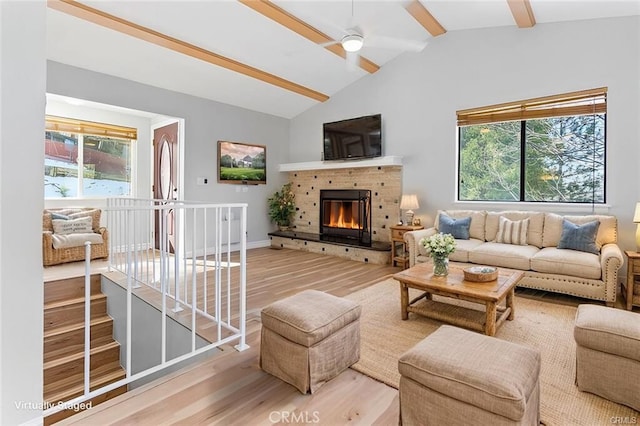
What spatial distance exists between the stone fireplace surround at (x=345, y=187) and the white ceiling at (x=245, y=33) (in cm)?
171

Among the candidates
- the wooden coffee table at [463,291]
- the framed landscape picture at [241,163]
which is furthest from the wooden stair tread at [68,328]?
the wooden coffee table at [463,291]

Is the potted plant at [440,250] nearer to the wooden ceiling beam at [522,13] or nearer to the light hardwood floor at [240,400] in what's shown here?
the light hardwood floor at [240,400]

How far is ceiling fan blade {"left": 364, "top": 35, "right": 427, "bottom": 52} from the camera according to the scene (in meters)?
5.09

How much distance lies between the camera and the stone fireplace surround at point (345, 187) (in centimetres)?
565

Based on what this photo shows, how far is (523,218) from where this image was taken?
172 inches

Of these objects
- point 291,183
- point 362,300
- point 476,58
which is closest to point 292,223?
point 291,183

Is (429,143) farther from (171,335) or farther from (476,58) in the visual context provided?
(171,335)

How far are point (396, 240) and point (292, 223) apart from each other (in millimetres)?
2674

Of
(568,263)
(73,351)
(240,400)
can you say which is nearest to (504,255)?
(568,263)

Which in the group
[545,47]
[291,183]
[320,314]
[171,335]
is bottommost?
[171,335]

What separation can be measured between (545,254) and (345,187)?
343 centimetres

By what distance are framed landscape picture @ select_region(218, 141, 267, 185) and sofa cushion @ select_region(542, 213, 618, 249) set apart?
4.78m

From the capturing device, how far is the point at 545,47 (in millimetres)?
4379

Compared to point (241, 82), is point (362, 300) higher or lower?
lower
